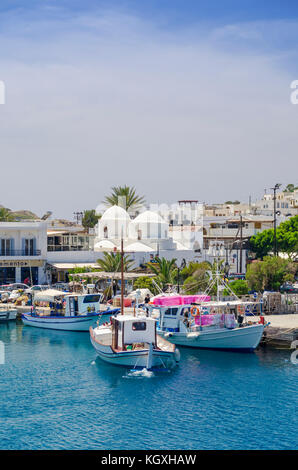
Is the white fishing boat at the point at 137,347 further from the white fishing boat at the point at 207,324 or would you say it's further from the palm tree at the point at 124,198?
the palm tree at the point at 124,198

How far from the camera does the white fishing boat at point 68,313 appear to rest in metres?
46.0

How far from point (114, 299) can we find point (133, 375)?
19733mm

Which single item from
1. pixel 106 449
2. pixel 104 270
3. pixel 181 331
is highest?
pixel 104 270

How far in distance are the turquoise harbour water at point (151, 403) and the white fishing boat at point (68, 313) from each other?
26.6ft

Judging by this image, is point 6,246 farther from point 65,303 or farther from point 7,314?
point 65,303

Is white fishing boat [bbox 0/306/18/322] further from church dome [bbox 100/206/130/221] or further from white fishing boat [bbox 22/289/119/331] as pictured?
church dome [bbox 100/206/130/221]

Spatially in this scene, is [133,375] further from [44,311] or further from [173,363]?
[44,311]

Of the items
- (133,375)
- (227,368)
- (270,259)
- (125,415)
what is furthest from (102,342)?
(270,259)

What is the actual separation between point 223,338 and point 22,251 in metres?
30.7

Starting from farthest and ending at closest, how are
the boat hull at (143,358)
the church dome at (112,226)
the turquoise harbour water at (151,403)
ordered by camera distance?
1. the church dome at (112,226)
2. the boat hull at (143,358)
3. the turquoise harbour water at (151,403)

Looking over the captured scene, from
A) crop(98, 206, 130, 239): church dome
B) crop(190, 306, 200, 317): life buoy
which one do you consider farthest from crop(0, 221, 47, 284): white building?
crop(190, 306, 200, 317): life buoy

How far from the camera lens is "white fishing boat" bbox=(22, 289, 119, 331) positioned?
Answer: 46031 mm

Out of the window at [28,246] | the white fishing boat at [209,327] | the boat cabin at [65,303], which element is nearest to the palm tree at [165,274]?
the boat cabin at [65,303]

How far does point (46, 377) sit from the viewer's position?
31.8 m
